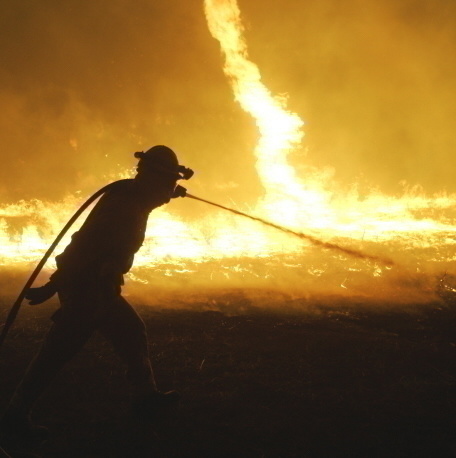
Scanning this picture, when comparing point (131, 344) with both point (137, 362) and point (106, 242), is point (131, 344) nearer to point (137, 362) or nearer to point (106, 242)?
point (137, 362)

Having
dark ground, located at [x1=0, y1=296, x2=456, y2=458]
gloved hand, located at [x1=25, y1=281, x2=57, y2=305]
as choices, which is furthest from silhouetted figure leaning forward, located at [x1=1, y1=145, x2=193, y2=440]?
dark ground, located at [x1=0, y1=296, x2=456, y2=458]

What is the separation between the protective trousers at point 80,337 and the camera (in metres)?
2.51

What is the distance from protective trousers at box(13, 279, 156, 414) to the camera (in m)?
2.51

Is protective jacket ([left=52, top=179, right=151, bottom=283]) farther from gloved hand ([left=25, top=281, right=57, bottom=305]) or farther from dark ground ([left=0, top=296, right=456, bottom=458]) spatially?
dark ground ([left=0, top=296, right=456, bottom=458])

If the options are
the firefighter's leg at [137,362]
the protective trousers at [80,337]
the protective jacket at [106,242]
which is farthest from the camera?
the firefighter's leg at [137,362]

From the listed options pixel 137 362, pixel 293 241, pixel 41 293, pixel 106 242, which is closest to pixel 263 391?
pixel 137 362

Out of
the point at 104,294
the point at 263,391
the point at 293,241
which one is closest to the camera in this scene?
the point at 104,294

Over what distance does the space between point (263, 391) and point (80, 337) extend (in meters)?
1.69

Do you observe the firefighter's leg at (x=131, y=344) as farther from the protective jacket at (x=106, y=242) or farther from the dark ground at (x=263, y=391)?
the protective jacket at (x=106, y=242)

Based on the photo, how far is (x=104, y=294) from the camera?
262 cm

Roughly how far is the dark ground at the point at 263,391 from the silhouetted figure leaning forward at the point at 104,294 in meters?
0.30

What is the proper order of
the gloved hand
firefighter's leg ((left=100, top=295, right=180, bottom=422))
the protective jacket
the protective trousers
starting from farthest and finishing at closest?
firefighter's leg ((left=100, top=295, right=180, bottom=422)) < the gloved hand < the protective jacket < the protective trousers

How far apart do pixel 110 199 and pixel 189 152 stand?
545 inches

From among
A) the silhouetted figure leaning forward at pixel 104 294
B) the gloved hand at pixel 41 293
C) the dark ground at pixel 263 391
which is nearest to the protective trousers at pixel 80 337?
the silhouetted figure leaning forward at pixel 104 294
